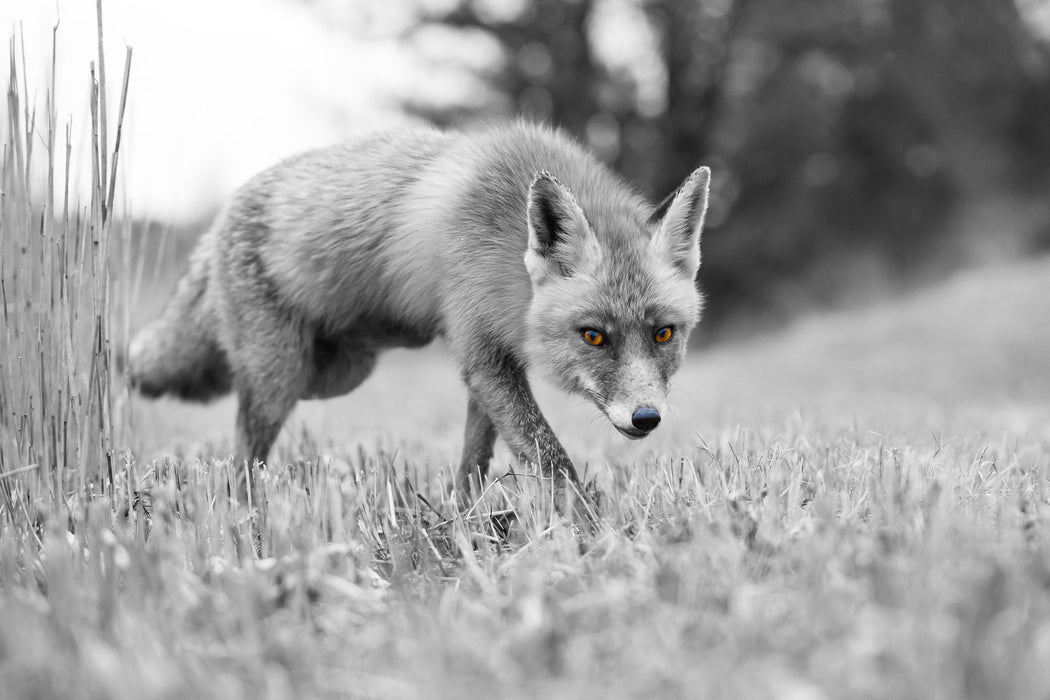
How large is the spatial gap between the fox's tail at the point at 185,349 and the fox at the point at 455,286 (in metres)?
0.01

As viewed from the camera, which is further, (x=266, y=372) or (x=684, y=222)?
(x=266, y=372)

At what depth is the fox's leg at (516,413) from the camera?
14.0ft

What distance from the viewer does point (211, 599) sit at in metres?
2.54

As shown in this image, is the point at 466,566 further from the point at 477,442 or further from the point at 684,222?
the point at 684,222

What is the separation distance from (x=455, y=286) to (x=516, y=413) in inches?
26.7

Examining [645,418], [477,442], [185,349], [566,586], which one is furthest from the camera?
[185,349]

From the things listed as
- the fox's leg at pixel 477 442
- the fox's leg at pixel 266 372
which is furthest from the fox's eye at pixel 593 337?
the fox's leg at pixel 266 372

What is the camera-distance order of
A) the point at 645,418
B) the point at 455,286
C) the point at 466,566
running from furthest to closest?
1. the point at 455,286
2. the point at 645,418
3. the point at 466,566

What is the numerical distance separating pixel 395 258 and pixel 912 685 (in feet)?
11.2

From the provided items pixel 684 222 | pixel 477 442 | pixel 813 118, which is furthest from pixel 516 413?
pixel 813 118

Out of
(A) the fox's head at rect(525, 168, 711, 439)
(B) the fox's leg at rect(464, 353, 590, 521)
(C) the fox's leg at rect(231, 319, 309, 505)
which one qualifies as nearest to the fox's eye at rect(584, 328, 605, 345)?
(A) the fox's head at rect(525, 168, 711, 439)

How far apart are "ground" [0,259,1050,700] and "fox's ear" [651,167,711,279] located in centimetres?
94

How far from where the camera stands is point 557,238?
4.35 m

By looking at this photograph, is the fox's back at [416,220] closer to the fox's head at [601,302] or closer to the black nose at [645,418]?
the fox's head at [601,302]
